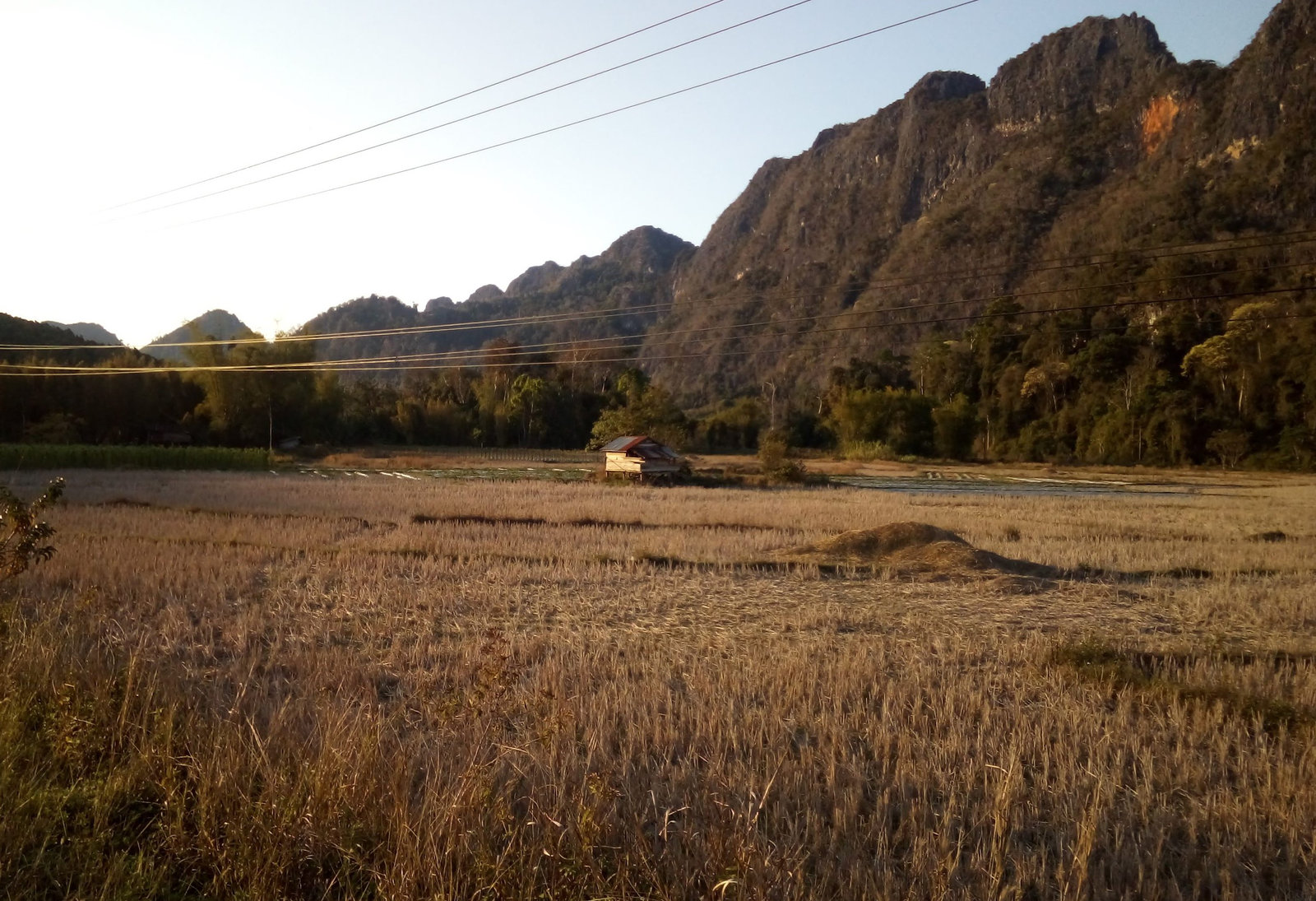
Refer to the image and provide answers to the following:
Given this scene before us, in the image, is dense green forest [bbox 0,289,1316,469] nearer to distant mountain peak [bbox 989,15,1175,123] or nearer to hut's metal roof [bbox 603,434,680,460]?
hut's metal roof [bbox 603,434,680,460]

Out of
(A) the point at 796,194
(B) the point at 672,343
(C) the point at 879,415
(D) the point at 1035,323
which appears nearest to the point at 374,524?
(C) the point at 879,415

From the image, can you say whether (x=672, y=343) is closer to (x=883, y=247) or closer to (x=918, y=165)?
(x=883, y=247)

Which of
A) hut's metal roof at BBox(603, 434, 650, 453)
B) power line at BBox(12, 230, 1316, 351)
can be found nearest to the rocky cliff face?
power line at BBox(12, 230, 1316, 351)

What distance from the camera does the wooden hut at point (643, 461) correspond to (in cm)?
3653

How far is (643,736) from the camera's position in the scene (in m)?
4.55

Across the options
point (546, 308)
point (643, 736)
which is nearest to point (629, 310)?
point (643, 736)

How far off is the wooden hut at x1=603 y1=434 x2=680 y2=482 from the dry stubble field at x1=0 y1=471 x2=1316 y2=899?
82.5ft

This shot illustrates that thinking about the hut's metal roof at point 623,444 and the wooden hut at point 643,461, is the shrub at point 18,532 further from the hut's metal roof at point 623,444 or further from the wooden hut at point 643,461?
the hut's metal roof at point 623,444

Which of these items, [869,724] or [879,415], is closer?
[869,724]

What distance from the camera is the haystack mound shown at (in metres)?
12.2

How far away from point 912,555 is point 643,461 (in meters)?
24.2

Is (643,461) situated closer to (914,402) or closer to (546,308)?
(914,402)

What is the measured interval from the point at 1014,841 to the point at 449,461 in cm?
4483

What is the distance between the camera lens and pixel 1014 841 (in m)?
3.62
